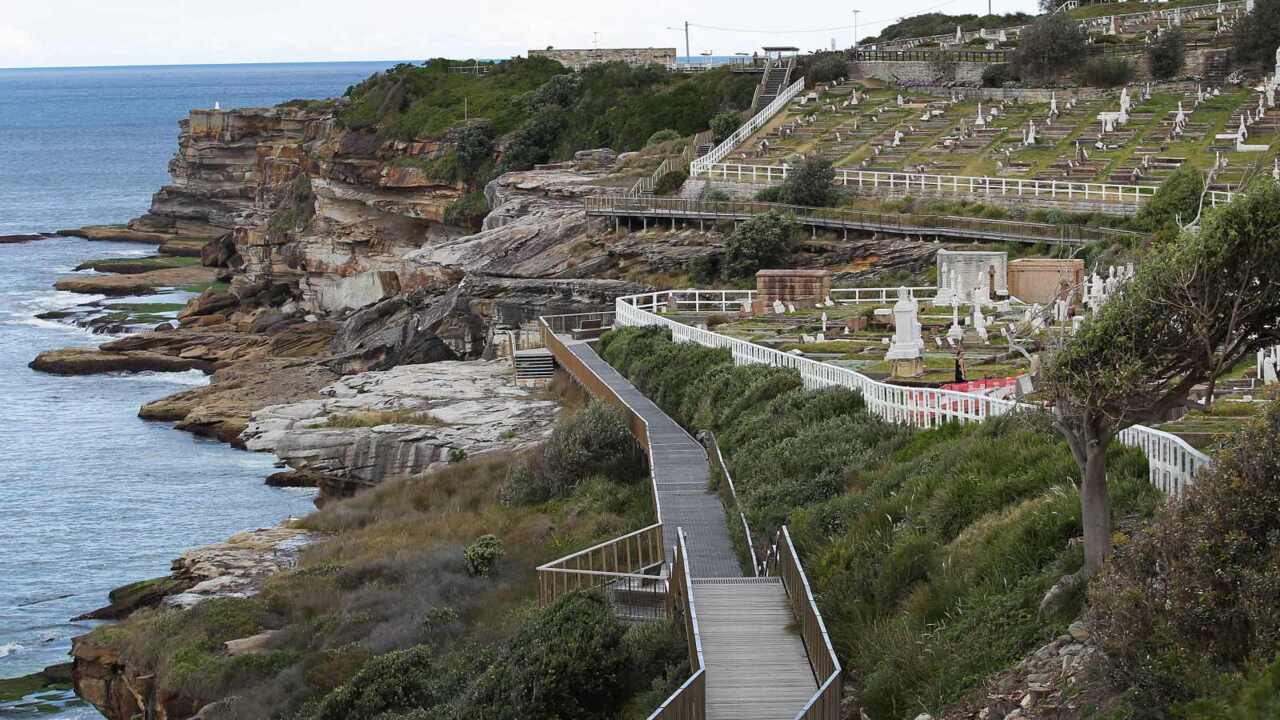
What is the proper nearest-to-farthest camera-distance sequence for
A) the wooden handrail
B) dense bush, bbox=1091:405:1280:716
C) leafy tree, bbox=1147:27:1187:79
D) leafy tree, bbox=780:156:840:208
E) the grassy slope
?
1. dense bush, bbox=1091:405:1280:716
2. the wooden handrail
3. the grassy slope
4. leafy tree, bbox=780:156:840:208
5. leafy tree, bbox=1147:27:1187:79

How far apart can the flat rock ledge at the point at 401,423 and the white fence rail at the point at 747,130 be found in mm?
18116

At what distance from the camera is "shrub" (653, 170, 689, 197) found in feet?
222

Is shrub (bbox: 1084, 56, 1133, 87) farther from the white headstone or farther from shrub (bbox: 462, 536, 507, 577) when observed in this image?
shrub (bbox: 462, 536, 507, 577)

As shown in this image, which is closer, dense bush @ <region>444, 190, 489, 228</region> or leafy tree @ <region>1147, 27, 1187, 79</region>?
leafy tree @ <region>1147, 27, 1187, 79</region>

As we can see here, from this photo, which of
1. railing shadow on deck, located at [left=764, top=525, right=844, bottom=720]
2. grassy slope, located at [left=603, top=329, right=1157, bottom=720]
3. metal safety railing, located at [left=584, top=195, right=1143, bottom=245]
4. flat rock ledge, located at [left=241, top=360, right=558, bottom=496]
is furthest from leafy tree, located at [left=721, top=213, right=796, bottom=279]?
railing shadow on deck, located at [left=764, top=525, right=844, bottom=720]

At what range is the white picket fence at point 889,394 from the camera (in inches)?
661

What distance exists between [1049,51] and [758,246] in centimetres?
2921

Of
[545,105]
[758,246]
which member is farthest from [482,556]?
[545,105]

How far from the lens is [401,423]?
4475cm

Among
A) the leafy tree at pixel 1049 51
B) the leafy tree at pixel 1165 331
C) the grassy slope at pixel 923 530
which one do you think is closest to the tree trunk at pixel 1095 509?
the leafy tree at pixel 1165 331

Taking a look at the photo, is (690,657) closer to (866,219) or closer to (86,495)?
(86,495)

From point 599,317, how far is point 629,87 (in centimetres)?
4127

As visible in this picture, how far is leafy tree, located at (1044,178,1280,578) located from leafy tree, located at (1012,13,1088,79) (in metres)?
66.4

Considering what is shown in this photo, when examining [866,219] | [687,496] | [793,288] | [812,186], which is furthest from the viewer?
[812,186]
